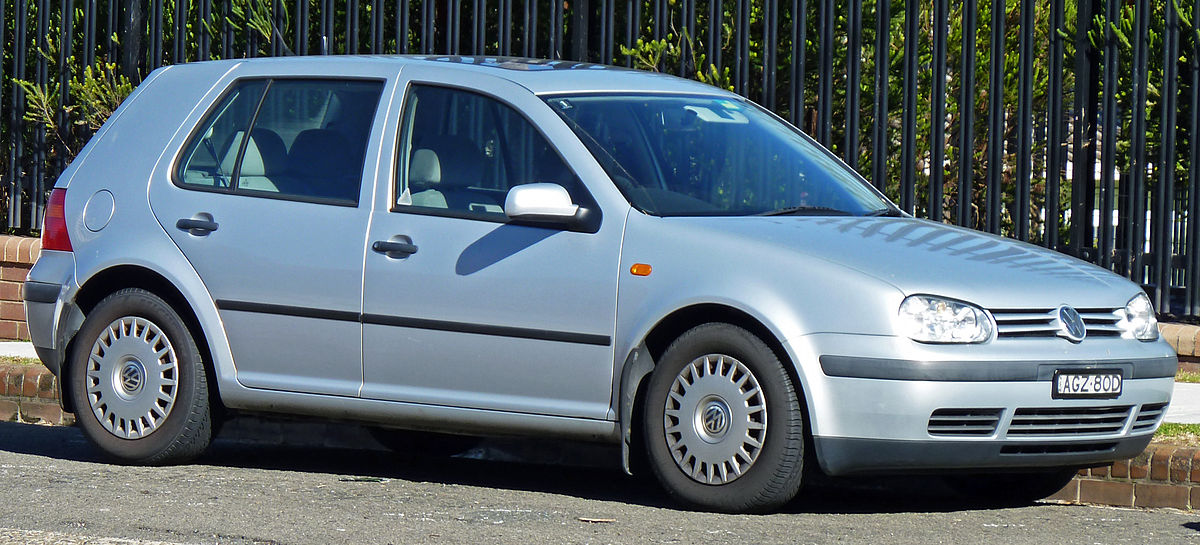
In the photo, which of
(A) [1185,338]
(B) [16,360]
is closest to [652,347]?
(A) [1185,338]

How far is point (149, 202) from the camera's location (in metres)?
7.29

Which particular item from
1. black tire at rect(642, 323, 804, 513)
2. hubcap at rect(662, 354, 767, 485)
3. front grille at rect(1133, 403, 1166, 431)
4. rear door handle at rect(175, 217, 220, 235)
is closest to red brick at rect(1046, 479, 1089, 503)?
front grille at rect(1133, 403, 1166, 431)

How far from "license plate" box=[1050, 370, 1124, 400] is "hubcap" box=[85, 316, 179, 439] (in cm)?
332

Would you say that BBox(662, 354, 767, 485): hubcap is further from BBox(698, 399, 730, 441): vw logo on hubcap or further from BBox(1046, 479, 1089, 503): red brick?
BBox(1046, 479, 1089, 503): red brick

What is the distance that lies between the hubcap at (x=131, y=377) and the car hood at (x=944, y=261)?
90.8 inches

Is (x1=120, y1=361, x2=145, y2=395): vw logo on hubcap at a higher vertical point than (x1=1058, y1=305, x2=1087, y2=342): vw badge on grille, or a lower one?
lower

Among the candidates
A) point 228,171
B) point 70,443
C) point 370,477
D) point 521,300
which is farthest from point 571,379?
point 70,443

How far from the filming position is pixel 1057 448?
6.04 meters

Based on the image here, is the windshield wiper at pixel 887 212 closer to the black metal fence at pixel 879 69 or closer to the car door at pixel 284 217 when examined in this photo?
the car door at pixel 284 217

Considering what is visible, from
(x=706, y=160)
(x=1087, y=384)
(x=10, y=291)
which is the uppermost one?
(x=706, y=160)

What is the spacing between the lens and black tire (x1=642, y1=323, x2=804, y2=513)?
592cm

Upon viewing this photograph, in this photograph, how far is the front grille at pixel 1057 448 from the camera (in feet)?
19.5

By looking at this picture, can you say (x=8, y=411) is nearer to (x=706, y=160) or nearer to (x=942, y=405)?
(x=706, y=160)

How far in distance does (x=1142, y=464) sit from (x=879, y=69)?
3.71 meters
